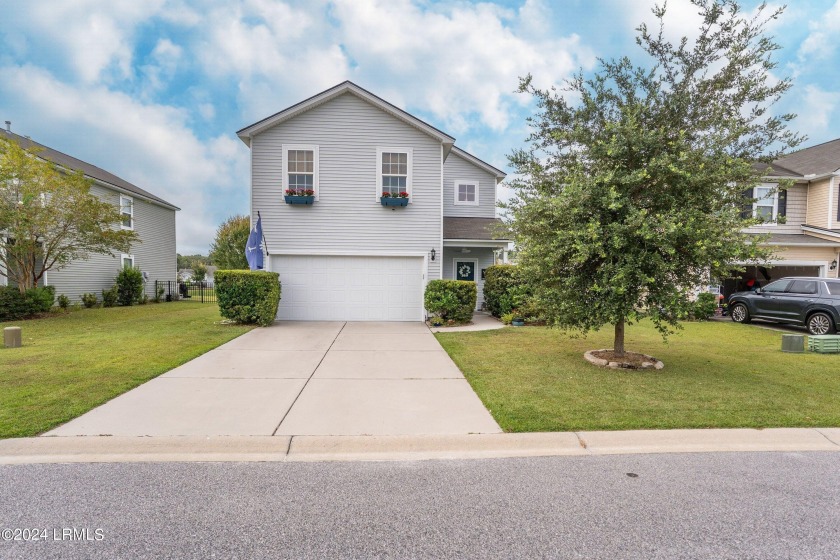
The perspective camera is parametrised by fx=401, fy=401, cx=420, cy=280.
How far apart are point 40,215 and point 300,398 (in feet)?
42.5

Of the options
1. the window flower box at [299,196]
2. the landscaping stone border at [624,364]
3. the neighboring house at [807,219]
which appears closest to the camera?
the landscaping stone border at [624,364]

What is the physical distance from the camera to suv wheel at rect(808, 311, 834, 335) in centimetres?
1045

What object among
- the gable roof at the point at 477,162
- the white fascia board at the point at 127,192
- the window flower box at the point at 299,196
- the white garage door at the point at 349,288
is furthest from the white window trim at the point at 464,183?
the white fascia board at the point at 127,192

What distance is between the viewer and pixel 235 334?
32.0ft

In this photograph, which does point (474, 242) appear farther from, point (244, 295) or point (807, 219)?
point (807, 219)

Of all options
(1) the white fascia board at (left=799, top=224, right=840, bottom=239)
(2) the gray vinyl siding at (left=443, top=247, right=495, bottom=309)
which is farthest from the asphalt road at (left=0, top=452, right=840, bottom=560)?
(1) the white fascia board at (left=799, top=224, right=840, bottom=239)

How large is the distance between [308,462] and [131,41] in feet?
51.5

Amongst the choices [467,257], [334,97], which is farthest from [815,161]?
[334,97]

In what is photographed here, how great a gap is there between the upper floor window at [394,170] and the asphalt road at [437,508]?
10535 millimetres

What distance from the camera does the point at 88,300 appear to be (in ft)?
56.5

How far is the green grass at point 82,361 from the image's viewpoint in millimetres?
4441

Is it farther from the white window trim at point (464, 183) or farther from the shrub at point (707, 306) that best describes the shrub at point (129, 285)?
the shrub at point (707, 306)

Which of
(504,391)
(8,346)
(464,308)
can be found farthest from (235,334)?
(504,391)

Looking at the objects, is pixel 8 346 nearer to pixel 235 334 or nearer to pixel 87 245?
pixel 235 334
